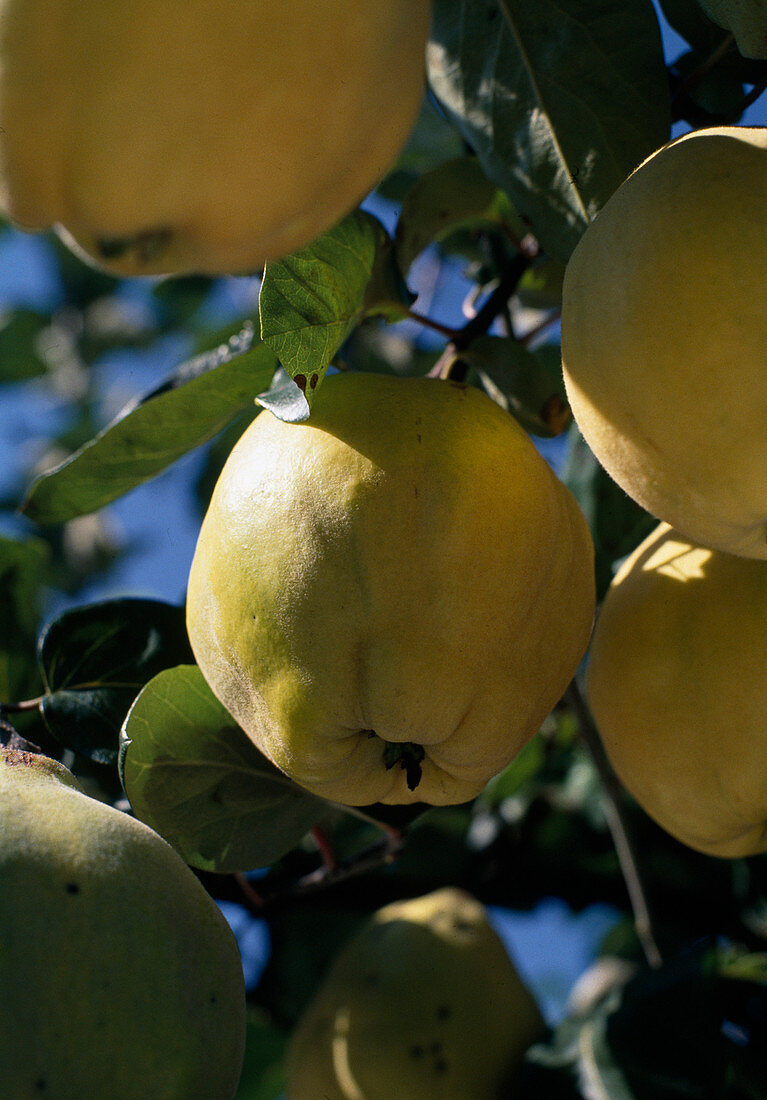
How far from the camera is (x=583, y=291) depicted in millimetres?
731

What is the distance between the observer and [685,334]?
667 millimetres

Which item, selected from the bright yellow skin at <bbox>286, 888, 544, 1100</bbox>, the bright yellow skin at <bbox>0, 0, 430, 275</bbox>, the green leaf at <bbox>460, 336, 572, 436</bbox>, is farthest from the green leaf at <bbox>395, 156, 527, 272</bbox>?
the bright yellow skin at <bbox>286, 888, 544, 1100</bbox>

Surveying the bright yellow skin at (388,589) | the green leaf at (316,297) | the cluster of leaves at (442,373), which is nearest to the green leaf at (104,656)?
the cluster of leaves at (442,373)

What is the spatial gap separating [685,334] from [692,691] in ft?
1.33

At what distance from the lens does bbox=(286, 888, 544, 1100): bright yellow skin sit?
1.37m

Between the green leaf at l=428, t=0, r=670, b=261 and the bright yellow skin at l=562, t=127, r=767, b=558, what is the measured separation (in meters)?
0.15

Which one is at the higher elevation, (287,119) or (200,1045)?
(287,119)

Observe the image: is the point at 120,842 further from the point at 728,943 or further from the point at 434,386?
the point at 728,943

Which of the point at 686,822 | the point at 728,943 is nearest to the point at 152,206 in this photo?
the point at 686,822

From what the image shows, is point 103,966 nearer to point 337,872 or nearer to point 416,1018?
point 337,872

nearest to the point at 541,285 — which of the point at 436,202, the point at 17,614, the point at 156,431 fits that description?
the point at 436,202

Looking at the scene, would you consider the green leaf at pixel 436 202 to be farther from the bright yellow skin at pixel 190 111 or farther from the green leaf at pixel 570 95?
the bright yellow skin at pixel 190 111

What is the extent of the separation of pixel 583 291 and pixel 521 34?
33 centimetres

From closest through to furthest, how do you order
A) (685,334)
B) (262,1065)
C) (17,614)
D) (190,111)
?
(190,111) → (685,334) → (17,614) → (262,1065)
